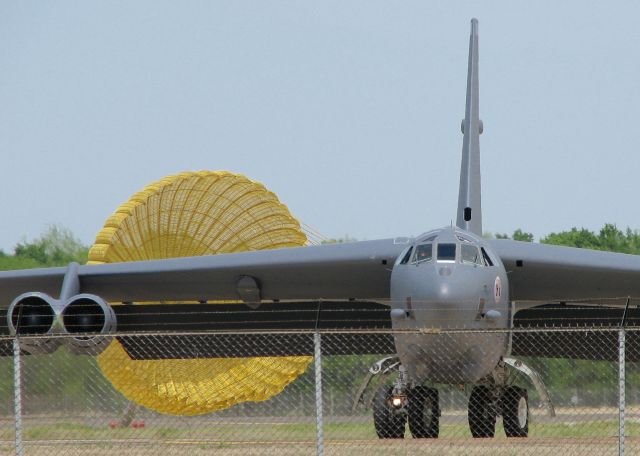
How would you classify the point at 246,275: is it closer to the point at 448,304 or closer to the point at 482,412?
the point at 482,412

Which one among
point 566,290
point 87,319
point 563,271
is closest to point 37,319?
point 87,319

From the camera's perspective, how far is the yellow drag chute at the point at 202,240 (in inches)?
990

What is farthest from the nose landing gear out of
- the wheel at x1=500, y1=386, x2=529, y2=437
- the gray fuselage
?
the wheel at x1=500, y1=386, x2=529, y2=437

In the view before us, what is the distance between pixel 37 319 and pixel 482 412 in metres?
6.12

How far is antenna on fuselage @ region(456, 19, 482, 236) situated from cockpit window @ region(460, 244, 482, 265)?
147 inches

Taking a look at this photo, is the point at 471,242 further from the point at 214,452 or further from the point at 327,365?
the point at 327,365

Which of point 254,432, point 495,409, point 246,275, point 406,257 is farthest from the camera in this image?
point 254,432

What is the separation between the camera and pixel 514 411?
59.6ft

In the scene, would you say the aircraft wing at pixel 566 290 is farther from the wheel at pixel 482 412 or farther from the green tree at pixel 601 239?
the green tree at pixel 601 239

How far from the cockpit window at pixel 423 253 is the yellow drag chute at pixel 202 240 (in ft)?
32.4

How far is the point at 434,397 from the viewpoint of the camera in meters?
17.4

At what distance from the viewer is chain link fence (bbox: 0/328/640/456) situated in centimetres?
1538

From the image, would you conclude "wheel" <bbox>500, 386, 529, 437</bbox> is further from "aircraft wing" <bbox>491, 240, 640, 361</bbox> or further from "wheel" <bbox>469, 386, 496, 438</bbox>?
"aircraft wing" <bbox>491, 240, 640, 361</bbox>

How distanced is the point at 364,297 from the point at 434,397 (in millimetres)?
2960
